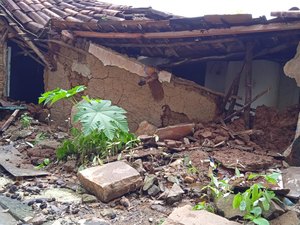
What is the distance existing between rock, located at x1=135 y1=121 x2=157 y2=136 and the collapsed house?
0.95 feet

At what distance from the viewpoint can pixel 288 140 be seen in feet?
16.2

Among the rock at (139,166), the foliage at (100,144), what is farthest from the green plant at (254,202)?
the foliage at (100,144)

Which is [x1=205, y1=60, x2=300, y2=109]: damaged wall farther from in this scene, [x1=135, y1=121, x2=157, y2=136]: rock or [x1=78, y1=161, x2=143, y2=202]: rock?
[x1=78, y1=161, x2=143, y2=202]: rock

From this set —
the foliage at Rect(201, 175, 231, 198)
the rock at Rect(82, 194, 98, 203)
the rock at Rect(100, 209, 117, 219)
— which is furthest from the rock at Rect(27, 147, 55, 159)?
the foliage at Rect(201, 175, 231, 198)

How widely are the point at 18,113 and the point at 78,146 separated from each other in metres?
3.61

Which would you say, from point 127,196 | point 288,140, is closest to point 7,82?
point 127,196

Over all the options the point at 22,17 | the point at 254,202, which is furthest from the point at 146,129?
the point at 22,17

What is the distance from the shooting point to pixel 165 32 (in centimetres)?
527

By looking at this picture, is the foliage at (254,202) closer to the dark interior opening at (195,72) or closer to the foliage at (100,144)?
the foliage at (100,144)

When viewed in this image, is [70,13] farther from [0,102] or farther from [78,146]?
[78,146]

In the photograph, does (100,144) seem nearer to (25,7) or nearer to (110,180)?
(110,180)

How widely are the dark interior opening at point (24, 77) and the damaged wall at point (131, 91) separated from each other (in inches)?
73.0

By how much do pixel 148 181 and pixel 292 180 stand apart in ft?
4.75

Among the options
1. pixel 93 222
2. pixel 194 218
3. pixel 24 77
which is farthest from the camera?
pixel 24 77
